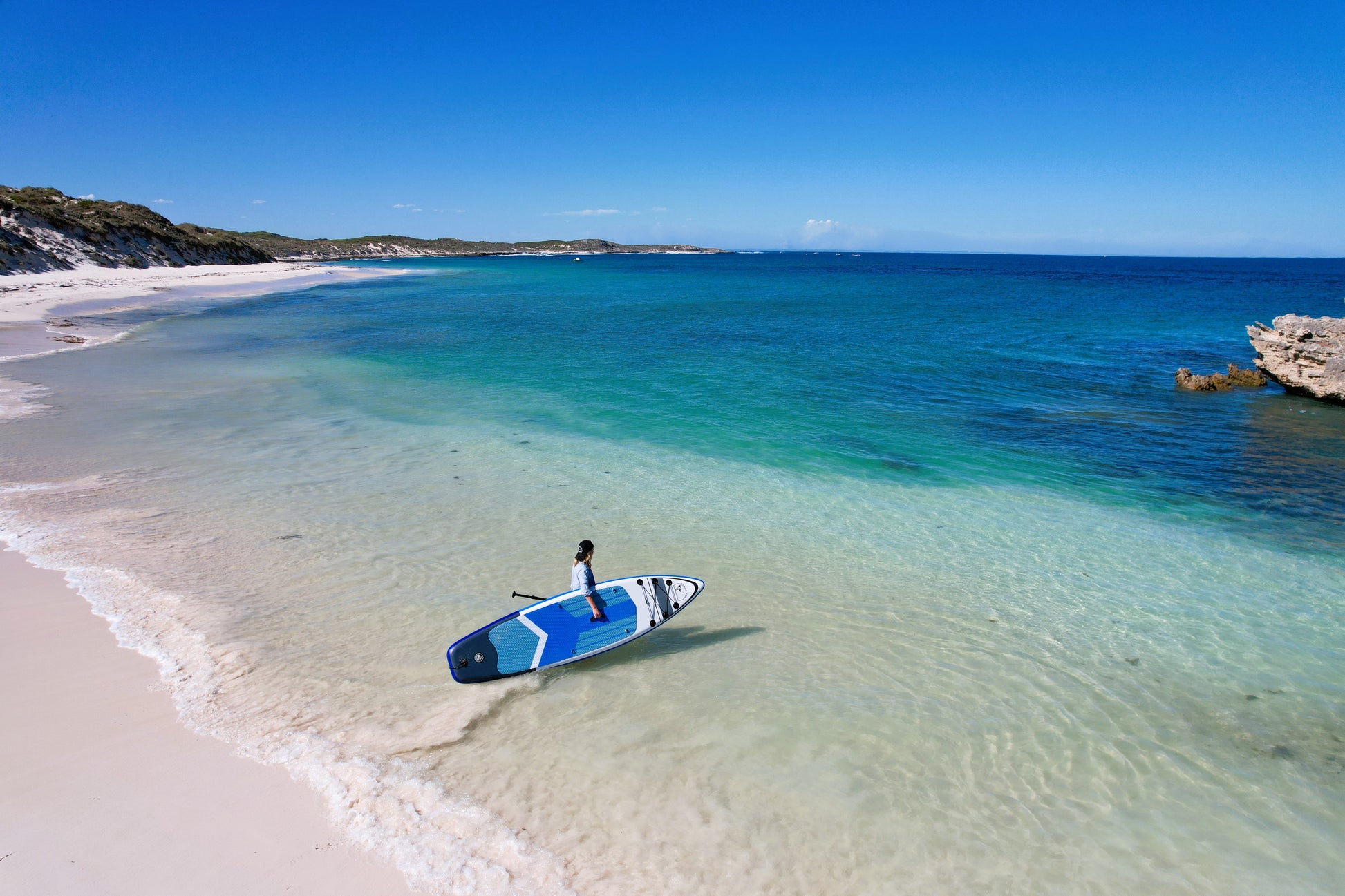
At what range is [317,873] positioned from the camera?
5.57 meters

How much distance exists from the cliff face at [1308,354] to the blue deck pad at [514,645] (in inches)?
1214

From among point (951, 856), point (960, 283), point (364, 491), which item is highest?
point (960, 283)

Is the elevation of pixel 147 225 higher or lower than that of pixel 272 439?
higher

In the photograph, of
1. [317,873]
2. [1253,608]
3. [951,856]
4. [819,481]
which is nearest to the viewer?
[317,873]

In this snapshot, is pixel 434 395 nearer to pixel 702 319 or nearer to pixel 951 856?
pixel 951 856

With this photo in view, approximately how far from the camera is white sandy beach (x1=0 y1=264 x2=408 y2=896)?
5.49 m

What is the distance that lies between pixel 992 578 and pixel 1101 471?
7834mm

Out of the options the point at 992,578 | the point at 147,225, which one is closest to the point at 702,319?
the point at 992,578

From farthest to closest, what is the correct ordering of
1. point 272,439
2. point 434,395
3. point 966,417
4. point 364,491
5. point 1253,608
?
point 434,395, point 966,417, point 272,439, point 364,491, point 1253,608

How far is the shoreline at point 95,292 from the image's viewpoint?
3262cm

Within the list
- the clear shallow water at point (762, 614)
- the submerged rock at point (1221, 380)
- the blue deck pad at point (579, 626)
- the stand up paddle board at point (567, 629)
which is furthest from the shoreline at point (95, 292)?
the submerged rock at point (1221, 380)

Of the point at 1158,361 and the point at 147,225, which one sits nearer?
the point at 1158,361

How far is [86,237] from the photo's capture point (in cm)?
6662

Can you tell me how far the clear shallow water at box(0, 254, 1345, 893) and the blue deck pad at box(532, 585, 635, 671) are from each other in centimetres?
36
